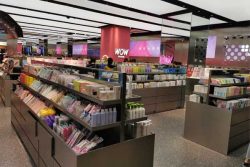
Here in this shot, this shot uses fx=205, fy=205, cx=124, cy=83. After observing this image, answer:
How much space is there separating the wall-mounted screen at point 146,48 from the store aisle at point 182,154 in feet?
29.1

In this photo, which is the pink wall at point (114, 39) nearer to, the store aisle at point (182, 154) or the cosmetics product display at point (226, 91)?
the store aisle at point (182, 154)

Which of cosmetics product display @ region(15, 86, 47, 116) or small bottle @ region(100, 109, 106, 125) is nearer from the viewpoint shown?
small bottle @ region(100, 109, 106, 125)

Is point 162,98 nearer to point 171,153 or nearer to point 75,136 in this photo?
point 171,153

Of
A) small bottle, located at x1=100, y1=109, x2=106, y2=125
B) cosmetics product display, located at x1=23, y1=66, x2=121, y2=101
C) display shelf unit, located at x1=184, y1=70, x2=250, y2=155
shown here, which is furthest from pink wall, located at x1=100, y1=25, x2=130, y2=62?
small bottle, located at x1=100, y1=109, x2=106, y2=125

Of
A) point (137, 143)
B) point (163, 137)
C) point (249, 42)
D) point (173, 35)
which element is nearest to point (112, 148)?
point (137, 143)

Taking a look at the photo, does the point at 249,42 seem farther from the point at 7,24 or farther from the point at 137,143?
the point at 7,24

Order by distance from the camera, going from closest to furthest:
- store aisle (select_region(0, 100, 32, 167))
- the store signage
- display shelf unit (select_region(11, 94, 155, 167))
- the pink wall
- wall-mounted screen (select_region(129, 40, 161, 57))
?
display shelf unit (select_region(11, 94, 155, 167)) < store aisle (select_region(0, 100, 32, 167)) < the pink wall < the store signage < wall-mounted screen (select_region(129, 40, 161, 57))

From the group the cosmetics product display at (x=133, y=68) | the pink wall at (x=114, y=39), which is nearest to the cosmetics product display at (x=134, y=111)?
the cosmetics product display at (x=133, y=68)

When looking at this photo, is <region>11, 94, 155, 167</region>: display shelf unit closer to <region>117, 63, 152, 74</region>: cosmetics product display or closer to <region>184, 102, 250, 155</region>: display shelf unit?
<region>184, 102, 250, 155</region>: display shelf unit

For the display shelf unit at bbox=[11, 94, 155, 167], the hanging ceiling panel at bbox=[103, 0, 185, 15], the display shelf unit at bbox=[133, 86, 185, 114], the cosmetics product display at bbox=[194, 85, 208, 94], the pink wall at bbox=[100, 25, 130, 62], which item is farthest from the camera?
the pink wall at bbox=[100, 25, 130, 62]

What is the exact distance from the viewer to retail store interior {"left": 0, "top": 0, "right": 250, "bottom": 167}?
242 cm

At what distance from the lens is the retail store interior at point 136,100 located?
242 centimetres

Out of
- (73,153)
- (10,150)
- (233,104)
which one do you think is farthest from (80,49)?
(73,153)

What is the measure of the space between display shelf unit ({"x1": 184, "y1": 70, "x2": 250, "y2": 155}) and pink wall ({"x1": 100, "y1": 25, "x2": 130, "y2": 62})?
21.5 ft
